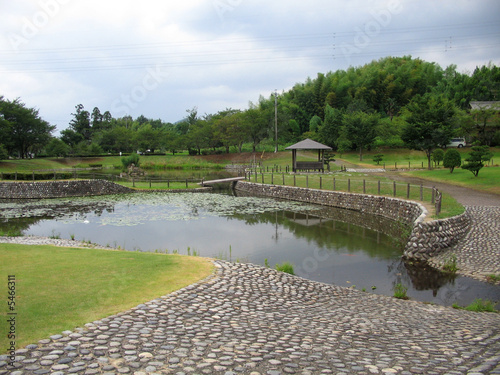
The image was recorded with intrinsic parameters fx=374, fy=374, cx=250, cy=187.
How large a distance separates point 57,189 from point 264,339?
1078 inches

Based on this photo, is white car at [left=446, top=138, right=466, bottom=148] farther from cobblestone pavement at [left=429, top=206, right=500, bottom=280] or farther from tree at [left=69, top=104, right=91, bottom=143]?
tree at [left=69, top=104, right=91, bottom=143]

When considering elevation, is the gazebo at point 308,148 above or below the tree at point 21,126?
below

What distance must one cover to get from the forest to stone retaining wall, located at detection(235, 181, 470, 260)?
78.7ft

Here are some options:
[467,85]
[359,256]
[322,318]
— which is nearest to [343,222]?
[359,256]

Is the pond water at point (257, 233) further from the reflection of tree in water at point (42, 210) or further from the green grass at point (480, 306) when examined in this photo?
the green grass at point (480, 306)

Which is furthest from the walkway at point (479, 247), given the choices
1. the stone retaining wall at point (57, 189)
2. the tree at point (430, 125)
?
the stone retaining wall at point (57, 189)

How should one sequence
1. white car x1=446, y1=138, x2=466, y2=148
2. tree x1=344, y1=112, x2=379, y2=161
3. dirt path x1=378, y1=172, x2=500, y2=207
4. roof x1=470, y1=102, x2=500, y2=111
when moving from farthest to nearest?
white car x1=446, y1=138, x2=466, y2=148 → tree x1=344, y1=112, x2=379, y2=161 → roof x1=470, y1=102, x2=500, y2=111 → dirt path x1=378, y1=172, x2=500, y2=207

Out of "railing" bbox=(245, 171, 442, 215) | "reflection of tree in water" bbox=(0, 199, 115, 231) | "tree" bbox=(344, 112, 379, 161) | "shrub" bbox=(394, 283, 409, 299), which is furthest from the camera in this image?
"tree" bbox=(344, 112, 379, 161)

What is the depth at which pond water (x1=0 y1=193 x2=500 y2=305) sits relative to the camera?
32.2 ft

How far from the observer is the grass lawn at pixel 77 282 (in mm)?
4988

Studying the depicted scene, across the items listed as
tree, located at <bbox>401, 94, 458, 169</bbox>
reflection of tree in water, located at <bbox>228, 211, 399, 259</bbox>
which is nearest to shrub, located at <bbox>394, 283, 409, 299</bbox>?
reflection of tree in water, located at <bbox>228, 211, 399, 259</bbox>

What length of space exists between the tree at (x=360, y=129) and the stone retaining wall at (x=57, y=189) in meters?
30.0

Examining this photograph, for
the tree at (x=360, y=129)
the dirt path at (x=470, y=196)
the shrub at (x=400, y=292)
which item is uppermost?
the tree at (x=360, y=129)

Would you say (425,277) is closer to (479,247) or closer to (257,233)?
(479,247)
